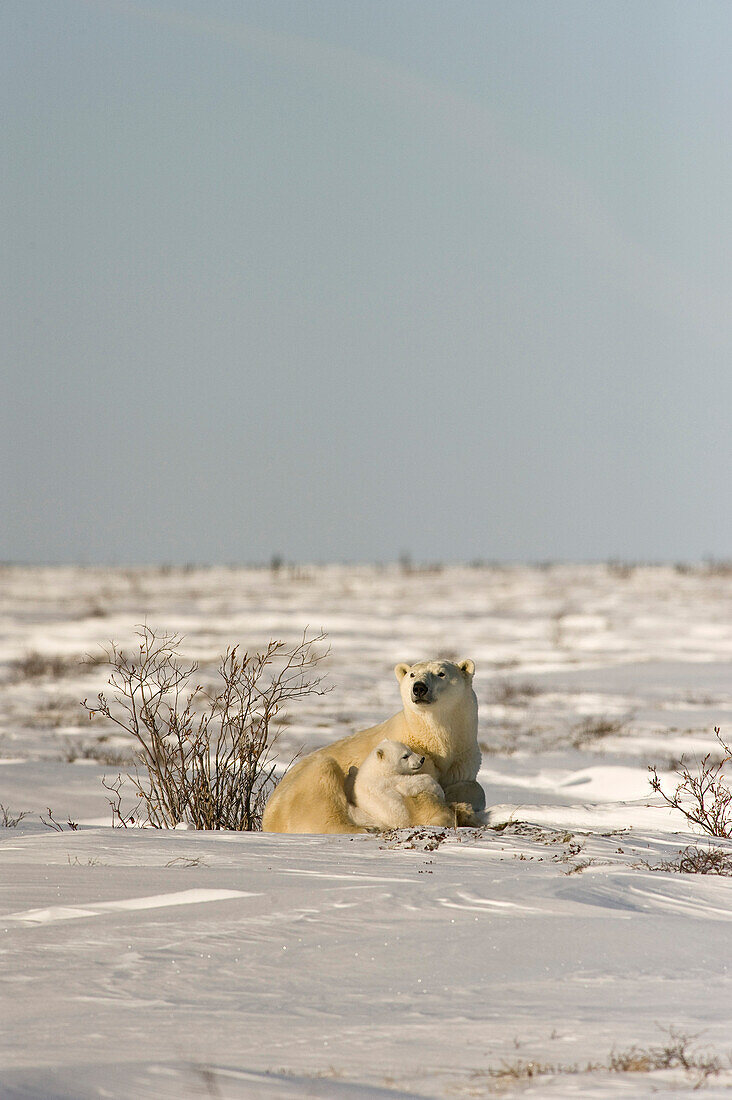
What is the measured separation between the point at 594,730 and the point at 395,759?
24.0ft

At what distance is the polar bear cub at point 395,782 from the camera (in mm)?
5434

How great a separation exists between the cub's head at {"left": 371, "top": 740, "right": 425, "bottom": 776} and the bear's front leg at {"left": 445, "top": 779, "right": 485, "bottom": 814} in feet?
1.14

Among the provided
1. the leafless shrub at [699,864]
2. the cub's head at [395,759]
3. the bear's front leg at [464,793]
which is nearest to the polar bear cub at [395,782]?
the cub's head at [395,759]

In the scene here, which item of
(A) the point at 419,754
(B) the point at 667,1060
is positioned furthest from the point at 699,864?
(B) the point at 667,1060

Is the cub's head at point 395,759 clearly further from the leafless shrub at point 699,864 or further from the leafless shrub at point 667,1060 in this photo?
the leafless shrub at point 667,1060

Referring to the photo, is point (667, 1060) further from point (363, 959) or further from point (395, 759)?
point (395, 759)

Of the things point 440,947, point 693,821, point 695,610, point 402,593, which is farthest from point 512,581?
point 440,947

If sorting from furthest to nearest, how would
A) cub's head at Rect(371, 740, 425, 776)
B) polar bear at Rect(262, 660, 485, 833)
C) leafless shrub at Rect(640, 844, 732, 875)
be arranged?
polar bear at Rect(262, 660, 485, 833) < cub's head at Rect(371, 740, 425, 776) < leafless shrub at Rect(640, 844, 732, 875)

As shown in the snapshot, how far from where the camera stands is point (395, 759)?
542cm

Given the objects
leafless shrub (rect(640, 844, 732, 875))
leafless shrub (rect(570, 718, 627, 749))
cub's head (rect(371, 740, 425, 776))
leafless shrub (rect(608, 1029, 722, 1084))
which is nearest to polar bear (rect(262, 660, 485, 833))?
cub's head (rect(371, 740, 425, 776))

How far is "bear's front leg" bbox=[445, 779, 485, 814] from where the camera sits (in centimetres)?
573

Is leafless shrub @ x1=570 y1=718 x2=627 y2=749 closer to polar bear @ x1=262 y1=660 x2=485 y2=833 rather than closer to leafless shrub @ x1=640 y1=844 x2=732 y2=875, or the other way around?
polar bear @ x1=262 y1=660 x2=485 y2=833

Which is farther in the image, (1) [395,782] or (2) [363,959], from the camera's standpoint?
(1) [395,782]

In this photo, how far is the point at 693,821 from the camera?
6.12 meters
